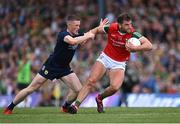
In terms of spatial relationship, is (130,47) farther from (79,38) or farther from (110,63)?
(79,38)

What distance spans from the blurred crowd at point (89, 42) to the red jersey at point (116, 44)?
8870 millimetres

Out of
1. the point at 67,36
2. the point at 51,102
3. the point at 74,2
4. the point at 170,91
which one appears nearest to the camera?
the point at 67,36

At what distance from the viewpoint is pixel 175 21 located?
97.0ft

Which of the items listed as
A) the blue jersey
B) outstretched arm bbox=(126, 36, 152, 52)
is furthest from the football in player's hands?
the blue jersey

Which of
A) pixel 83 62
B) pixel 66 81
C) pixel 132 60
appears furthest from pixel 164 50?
pixel 66 81

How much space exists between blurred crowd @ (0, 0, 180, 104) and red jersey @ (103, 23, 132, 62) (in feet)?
29.1

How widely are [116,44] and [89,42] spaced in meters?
12.1

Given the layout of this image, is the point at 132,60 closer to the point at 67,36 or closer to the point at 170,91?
the point at 170,91

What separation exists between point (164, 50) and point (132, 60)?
1221mm

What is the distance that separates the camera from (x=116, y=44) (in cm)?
1800

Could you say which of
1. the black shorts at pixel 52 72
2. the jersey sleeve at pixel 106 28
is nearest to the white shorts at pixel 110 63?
the jersey sleeve at pixel 106 28

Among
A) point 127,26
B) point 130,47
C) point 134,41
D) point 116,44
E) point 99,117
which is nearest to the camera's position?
point 99,117

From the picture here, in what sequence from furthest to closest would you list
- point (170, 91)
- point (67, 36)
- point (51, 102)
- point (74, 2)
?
point (74, 2)
point (51, 102)
point (170, 91)
point (67, 36)

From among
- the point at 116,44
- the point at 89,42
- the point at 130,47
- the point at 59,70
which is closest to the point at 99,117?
the point at 130,47
